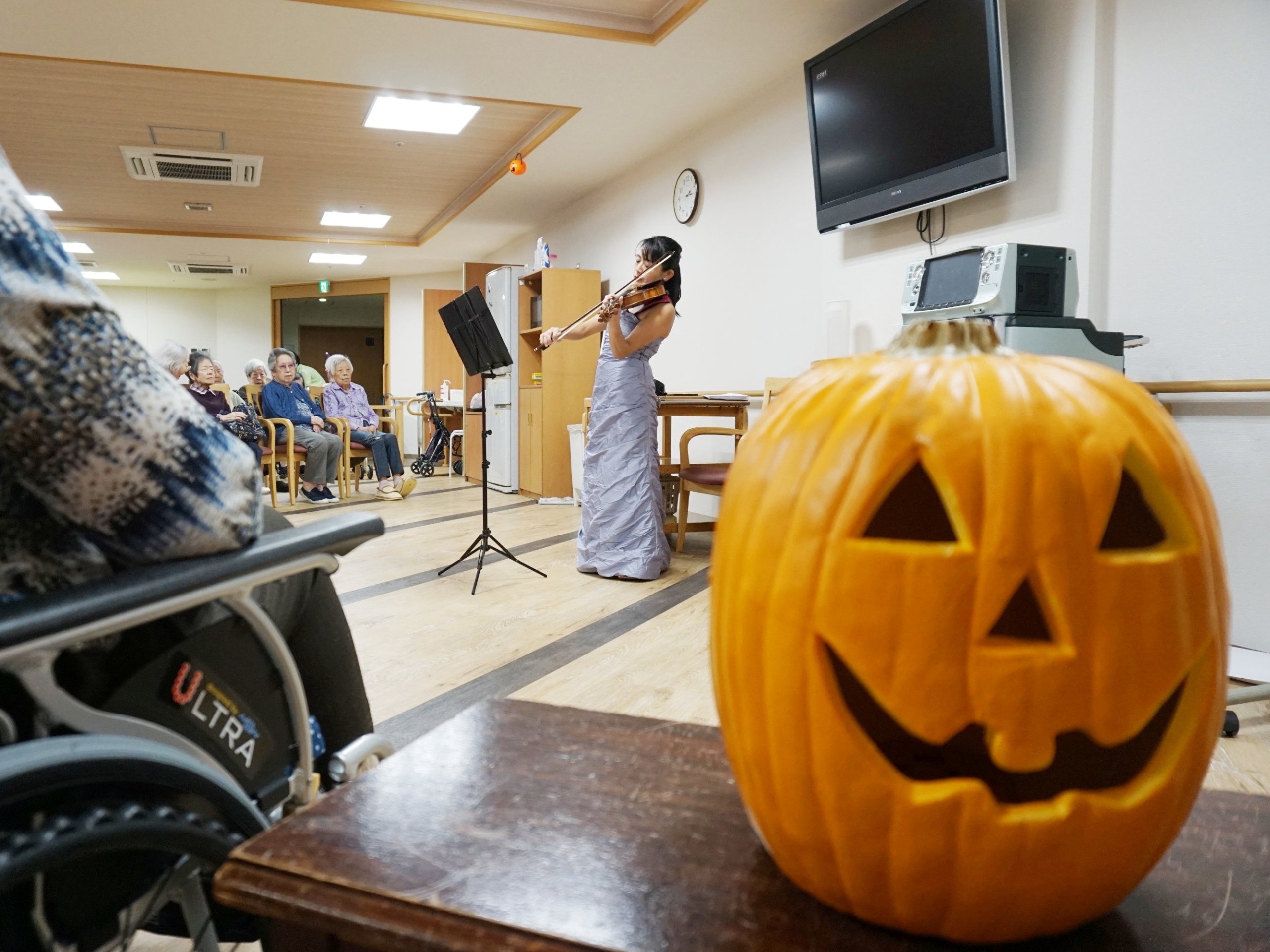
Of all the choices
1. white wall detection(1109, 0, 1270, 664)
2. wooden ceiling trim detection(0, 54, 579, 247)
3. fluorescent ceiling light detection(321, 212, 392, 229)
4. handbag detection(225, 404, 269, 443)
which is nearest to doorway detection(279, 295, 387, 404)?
wooden ceiling trim detection(0, 54, 579, 247)

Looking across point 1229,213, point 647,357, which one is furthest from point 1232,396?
point 647,357

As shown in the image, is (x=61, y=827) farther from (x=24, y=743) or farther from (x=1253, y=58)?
(x=1253, y=58)

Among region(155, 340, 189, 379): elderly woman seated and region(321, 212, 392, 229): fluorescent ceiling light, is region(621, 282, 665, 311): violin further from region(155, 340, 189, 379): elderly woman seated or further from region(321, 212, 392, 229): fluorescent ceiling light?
region(321, 212, 392, 229): fluorescent ceiling light

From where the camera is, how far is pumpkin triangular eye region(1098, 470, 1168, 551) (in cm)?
44

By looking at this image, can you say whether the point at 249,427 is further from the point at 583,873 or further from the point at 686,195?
the point at 583,873

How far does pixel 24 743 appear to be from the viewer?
57 cm

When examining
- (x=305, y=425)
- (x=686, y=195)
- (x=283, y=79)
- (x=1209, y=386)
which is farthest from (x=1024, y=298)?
(x=305, y=425)

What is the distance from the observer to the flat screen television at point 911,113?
2951 mm

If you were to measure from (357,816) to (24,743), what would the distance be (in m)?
0.26

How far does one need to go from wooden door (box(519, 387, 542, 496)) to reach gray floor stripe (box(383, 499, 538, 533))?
0.79 ft

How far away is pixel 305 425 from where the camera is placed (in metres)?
6.52

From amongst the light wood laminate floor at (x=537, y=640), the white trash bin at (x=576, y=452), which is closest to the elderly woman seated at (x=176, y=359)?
the light wood laminate floor at (x=537, y=640)

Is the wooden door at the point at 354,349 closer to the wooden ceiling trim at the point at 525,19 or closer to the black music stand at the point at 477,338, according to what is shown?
the wooden ceiling trim at the point at 525,19

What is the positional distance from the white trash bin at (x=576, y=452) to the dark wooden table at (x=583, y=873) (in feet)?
16.3
